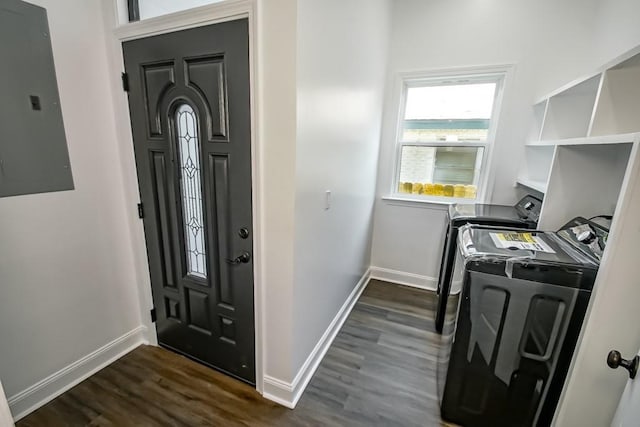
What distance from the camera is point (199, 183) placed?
1671 mm

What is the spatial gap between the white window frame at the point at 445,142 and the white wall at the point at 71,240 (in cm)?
251

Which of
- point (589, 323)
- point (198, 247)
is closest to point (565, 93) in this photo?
point (589, 323)

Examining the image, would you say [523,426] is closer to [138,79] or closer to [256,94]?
[256,94]

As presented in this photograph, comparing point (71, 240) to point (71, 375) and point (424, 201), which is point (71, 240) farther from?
point (424, 201)

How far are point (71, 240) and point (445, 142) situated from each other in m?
3.16

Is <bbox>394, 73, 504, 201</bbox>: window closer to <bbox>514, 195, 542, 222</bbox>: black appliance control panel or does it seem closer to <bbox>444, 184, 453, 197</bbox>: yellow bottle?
<bbox>444, 184, 453, 197</bbox>: yellow bottle

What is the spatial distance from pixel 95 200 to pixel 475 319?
7.66ft

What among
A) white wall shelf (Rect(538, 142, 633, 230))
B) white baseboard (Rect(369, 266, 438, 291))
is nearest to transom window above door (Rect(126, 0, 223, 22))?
white wall shelf (Rect(538, 142, 633, 230))

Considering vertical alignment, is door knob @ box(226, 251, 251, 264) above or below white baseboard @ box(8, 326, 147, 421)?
above

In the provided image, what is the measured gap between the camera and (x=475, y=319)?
55.4 inches

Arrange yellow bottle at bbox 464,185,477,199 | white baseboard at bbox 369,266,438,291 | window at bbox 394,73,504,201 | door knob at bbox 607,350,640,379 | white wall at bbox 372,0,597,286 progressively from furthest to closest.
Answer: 1. white baseboard at bbox 369,266,438,291
2. yellow bottle at bbox 464,185,477,199
3. window at bbox 394,73,504,201
4. white wall at bbox 372,0,597,286
5. door knob at bbox 607,350,640,379

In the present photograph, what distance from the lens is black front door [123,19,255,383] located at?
1.45 metres

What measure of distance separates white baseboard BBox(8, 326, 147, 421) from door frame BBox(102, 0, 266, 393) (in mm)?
123

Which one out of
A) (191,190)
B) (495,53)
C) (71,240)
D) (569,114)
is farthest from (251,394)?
(495,53)
